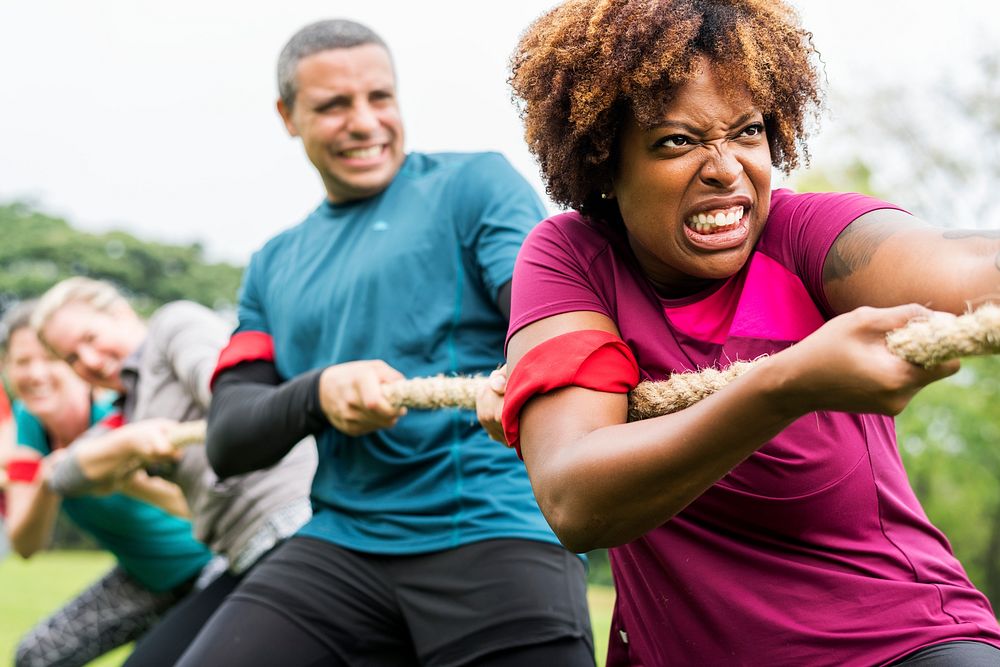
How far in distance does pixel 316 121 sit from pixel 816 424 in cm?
183

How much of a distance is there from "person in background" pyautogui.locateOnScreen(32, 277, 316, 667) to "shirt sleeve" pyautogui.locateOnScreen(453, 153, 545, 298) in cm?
82

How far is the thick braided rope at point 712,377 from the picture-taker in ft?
4.44

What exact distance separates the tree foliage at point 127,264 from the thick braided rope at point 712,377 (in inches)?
1264

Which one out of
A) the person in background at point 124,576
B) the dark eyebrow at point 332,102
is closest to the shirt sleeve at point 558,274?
the dark eyebrow at point 332,102

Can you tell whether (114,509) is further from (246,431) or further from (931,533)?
(931,533)

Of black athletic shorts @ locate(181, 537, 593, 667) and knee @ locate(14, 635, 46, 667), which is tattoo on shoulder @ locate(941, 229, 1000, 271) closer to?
black athletic shorts @ locate(181, 537, 593, 667)

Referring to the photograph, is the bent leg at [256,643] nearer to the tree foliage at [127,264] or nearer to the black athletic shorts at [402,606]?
the black athletic shorts at [402,606]

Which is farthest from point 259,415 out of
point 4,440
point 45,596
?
point 45,596

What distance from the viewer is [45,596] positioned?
13.4 meters

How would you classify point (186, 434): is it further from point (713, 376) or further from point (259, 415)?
point (713, 376)

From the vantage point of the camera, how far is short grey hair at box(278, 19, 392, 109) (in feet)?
10.6

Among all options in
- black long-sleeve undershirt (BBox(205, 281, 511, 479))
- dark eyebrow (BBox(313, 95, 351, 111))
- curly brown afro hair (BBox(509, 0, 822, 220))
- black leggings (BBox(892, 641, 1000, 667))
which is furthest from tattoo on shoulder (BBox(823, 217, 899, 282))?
dark eyebrow (BBox(313, 95, 351, 111))

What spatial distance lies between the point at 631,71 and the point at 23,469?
14.5ft

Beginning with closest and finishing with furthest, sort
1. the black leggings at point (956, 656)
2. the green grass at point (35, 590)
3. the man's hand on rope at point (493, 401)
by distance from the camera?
the black leggings at point (956, 656)
the man's hand on rope at point (493, 401)
the green grass at point (35, 590)
